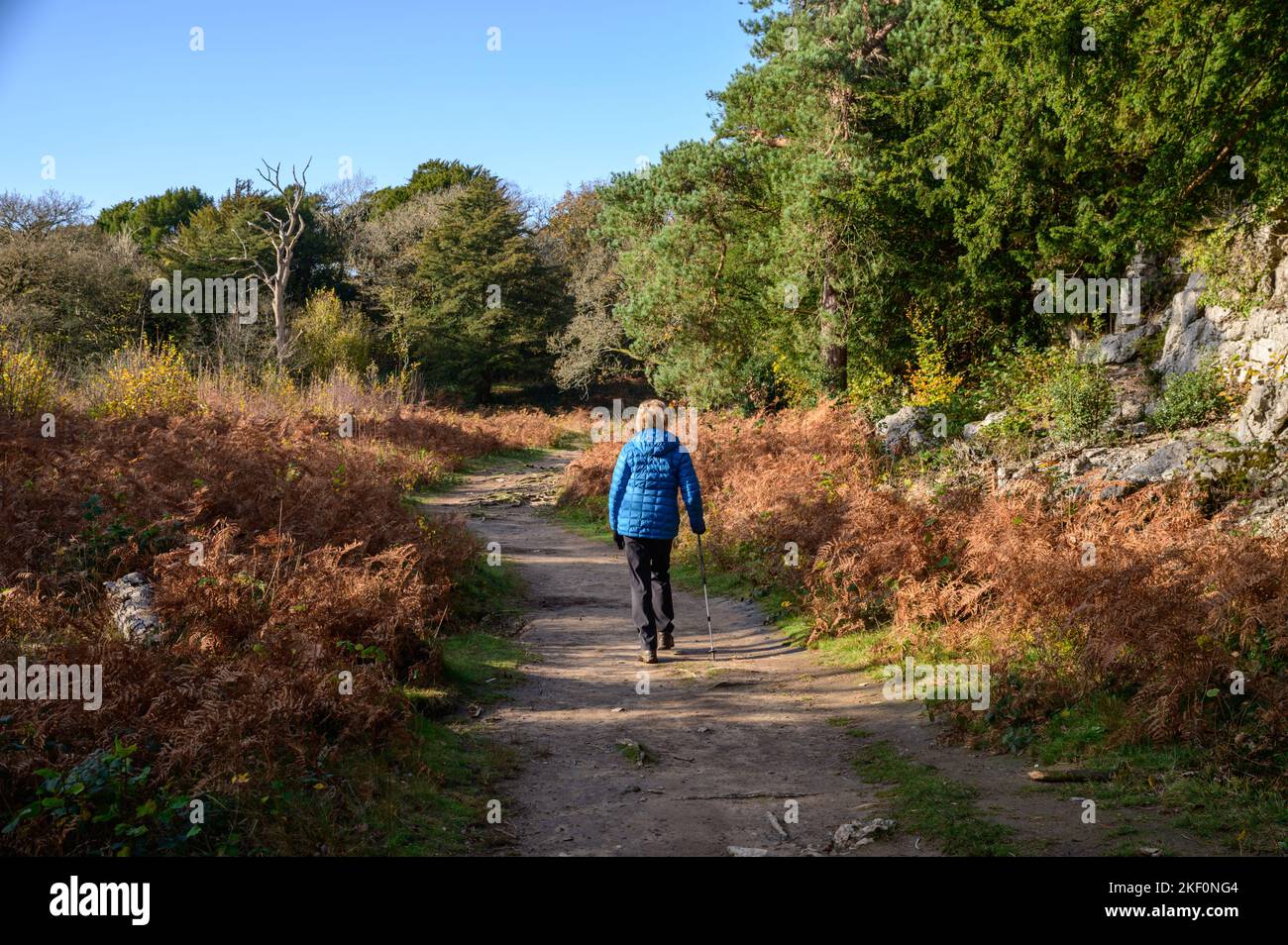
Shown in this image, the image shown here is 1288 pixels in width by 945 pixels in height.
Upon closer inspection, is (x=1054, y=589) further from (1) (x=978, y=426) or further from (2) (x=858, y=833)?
(1) (x=978, y=426)

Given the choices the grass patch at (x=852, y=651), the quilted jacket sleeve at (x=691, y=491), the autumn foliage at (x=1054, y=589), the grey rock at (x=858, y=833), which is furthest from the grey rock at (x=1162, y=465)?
the grey rock at (x=858, y=833)

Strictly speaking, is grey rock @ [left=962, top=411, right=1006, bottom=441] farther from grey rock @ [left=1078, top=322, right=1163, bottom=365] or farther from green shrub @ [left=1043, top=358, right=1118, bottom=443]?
grey rock @ [left=1078, top=322, right=1163, bottom=365]

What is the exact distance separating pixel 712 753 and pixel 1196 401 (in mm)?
8942

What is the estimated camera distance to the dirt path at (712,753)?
466 centimetres

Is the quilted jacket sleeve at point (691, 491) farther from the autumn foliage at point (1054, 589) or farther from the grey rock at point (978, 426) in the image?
the grey rock at point (978, 426)

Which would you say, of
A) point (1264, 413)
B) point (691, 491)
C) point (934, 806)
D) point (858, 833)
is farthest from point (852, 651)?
point (1264, 413)

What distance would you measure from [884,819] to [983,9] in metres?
16.7

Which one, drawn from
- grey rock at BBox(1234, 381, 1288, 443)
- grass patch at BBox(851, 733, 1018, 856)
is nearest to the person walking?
grass patch at BBox(851, 733, 1018, 856)

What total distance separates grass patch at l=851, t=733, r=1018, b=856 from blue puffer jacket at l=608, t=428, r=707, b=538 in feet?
10.4

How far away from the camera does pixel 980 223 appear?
1719 centimetres

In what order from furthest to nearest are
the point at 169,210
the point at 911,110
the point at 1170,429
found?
the point at 169,210 < the point at 911,110 < the point at 1170,429

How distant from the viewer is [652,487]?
868cm
